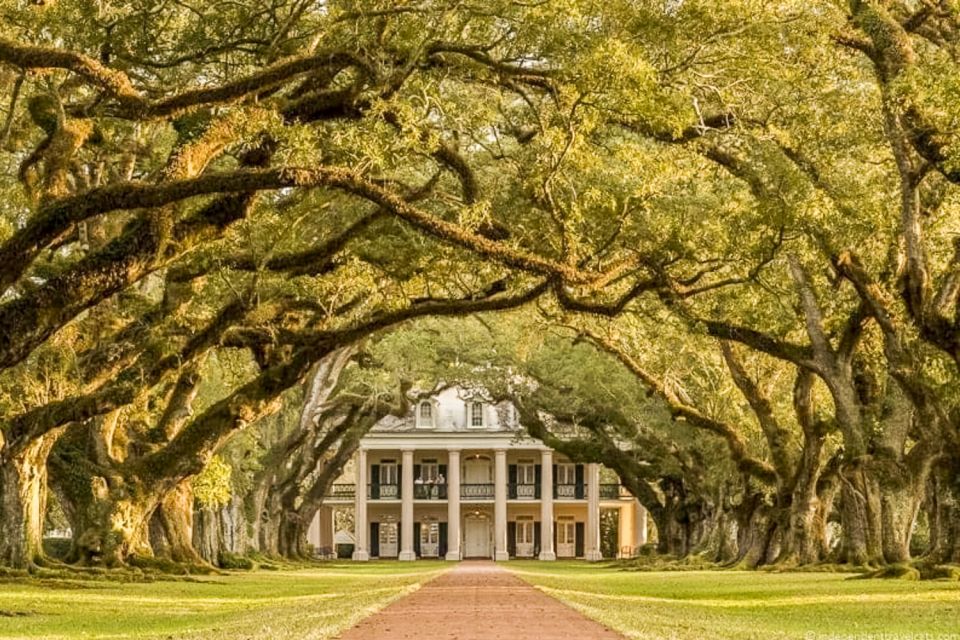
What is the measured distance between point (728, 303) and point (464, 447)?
61.1 m

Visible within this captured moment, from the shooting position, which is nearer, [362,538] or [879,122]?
[879,122]

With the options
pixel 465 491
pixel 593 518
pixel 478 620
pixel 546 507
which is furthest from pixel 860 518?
pixel 465 491

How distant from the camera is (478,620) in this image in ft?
52.9


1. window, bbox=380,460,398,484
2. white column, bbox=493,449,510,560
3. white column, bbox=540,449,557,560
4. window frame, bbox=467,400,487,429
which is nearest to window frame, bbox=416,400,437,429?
window frame, bbox=467,400,487,429

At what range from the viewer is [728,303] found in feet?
94.8

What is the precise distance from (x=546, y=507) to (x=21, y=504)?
201 feet

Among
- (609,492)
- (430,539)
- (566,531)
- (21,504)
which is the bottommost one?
(430,539)

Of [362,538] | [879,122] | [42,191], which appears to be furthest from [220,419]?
[362,538]

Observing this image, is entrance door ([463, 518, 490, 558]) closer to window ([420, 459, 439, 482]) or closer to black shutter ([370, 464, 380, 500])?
window ([420, 459, 439, 482])

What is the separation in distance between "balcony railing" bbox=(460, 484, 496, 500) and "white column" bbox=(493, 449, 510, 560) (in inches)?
99.1

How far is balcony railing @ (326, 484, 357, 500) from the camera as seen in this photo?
9356 centimetres

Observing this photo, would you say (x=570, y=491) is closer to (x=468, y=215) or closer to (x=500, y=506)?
(x=500, y=506)

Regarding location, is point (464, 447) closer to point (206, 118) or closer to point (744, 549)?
point (744, 549)

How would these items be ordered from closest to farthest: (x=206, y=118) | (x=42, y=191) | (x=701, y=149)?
(x=206, y=118) < (x=42, y=191) < (x=701, y=149)
